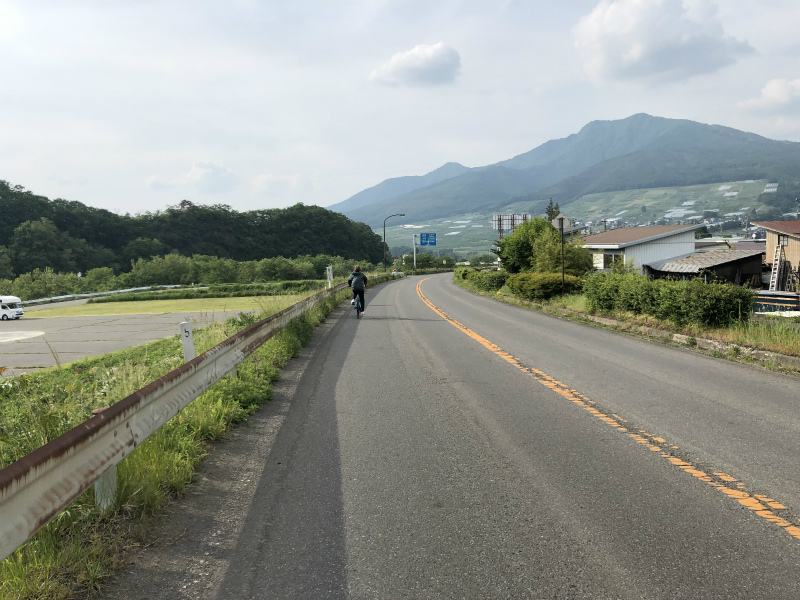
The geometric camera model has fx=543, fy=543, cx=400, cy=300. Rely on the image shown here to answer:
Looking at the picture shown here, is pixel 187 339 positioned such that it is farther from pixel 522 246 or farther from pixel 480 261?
pixel 480 261

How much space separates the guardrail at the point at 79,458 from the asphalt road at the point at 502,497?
604 mm

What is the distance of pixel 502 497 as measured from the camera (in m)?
4.03

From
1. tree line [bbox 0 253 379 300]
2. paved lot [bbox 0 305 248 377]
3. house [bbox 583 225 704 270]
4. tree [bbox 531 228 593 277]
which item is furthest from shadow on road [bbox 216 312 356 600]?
tree line [bbox 0 253 379 300]

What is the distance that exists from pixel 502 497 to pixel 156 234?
10786cm

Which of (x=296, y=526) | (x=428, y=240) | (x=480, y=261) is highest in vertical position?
(x=428, y=240)

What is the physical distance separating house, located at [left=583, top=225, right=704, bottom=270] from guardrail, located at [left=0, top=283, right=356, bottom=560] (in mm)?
42295

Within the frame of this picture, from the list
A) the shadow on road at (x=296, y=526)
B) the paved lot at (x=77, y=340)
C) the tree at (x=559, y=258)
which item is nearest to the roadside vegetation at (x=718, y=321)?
the shadow on road at (x=296, y=526)

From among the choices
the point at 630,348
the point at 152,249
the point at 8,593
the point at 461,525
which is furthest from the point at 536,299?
the point at 152,249

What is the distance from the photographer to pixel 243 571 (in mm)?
3131

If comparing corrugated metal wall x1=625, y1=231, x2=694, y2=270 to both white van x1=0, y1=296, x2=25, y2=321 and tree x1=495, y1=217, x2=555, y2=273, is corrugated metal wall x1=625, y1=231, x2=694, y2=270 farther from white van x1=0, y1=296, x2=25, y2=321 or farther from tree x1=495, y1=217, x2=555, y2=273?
white van x1=0, y1=296, x2=25, y2=321

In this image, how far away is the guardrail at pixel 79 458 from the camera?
2.53 m

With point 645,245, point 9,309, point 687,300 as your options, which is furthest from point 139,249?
point 687,300

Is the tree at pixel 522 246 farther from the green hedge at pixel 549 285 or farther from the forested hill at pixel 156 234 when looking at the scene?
the forested hill at pixel 156 234

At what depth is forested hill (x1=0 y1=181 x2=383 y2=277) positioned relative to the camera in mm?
78875
